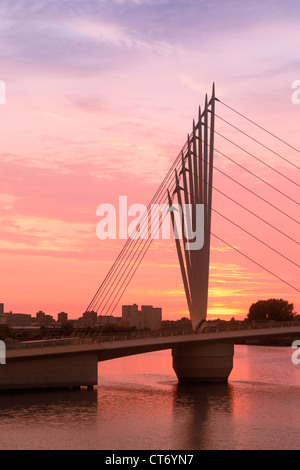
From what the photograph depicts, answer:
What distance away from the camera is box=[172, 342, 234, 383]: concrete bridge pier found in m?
58.2

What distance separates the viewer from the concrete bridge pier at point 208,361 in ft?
191

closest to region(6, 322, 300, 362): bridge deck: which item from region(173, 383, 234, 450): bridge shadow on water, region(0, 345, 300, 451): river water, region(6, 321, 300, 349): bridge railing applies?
region(6, 321, 300, 349): bridge railing

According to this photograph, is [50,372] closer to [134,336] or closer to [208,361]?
→ [134,336]

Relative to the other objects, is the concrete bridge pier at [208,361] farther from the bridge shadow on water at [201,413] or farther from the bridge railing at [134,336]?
the bridge railing at [134,336]

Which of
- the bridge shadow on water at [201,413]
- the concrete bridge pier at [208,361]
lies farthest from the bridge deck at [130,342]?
the bridge shadow on water at [201,413]

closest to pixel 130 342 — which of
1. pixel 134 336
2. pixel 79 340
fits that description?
pixel 134 336

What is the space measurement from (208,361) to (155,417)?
56.7ft

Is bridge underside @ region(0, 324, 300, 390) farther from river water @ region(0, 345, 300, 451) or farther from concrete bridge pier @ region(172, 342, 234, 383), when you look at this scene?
river water @ region(0, 345, 300, 451)

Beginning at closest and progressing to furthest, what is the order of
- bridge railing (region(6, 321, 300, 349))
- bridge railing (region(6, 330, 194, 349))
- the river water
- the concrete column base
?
the river water, bridge railing (region(6, 330, 194, 349)), the concrete column base, bridge railing (region(6, 321, 300, 349))

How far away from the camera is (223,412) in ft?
143

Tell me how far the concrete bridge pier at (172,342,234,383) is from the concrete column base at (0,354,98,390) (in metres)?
8.90

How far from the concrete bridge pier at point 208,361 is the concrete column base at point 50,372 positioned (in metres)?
8.90
